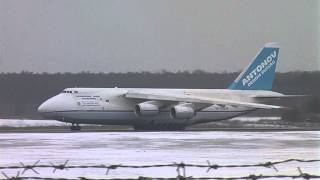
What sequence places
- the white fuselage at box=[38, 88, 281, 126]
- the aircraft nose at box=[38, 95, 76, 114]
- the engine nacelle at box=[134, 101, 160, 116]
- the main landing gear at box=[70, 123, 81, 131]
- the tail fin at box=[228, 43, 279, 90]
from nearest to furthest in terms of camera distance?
the aircraft nose at box=[38, 95, 76, 114] → the white fuselage at box=[38, 88, 281, 126] → the engine nacelle at box=[134, 101, 160, 116] → the main landing gear at box=[70, 123, 81, 131] → the tail fin at box=[228, 43, 279, 90]

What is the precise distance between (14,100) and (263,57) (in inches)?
1047

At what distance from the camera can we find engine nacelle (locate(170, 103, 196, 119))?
39.9 m

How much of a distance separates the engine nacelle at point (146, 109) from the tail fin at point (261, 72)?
28.0ft

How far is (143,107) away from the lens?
39656 mm

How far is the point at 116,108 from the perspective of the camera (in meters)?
40.2

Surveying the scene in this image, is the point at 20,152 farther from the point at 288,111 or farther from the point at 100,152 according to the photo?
the point at 288,111

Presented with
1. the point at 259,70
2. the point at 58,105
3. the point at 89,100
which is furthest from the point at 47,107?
the point at 259,70

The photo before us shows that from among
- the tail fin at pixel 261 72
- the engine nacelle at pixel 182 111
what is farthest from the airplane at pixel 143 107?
the tail fin at pixel 261 72

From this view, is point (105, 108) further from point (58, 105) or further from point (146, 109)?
point (58, 105)

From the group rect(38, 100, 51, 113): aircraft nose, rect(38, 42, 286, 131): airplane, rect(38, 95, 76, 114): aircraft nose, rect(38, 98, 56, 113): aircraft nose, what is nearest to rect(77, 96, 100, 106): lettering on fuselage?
rect(38, 42, 286, 131): airplane

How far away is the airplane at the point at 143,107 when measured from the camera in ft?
128

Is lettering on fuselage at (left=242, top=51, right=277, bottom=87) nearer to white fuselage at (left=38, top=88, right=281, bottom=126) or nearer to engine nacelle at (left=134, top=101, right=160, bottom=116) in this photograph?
white fuselage at (left=38, top=88, right=281, bottom=126)

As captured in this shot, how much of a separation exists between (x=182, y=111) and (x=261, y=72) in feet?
32.3

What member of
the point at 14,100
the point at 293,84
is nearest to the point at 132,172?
the point at 293,84
